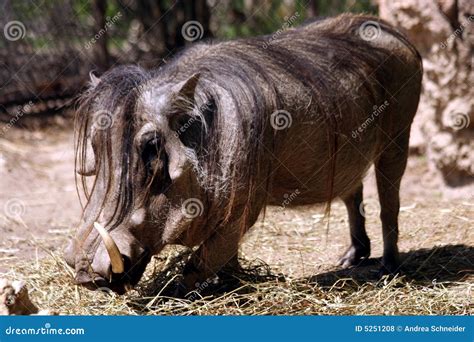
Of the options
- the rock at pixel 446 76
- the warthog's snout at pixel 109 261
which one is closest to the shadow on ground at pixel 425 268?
the warthog's snout at pixel 109 261

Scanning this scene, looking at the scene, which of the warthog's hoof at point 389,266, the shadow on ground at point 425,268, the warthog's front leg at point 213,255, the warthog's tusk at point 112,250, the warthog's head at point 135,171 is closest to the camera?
the warthog's tusk at point 112,250

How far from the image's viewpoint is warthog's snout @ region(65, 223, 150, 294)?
334 centimetres

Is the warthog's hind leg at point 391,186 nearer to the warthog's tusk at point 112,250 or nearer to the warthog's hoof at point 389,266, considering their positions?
the warthog's hoof at point 389,266

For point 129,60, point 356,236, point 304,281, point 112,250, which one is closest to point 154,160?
point 112,250

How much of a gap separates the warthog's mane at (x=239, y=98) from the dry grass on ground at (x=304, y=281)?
17.3 inches

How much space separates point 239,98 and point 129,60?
5.10m

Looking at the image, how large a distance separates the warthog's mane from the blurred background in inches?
75.8

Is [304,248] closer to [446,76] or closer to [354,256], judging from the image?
[354,256]

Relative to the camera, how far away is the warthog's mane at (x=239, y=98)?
3549 millimetres

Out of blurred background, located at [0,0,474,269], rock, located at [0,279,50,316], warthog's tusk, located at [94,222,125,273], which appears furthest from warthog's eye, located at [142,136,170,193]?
blurred background, located at [0,0,474,269]

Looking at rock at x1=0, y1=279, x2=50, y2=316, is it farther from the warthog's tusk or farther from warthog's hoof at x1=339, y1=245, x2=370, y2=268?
warthog's hoof at x1=339, y1=245, x2=370, y2=268

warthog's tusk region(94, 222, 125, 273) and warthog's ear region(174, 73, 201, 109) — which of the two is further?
warthog's ear region(174, 73, 201, 109)

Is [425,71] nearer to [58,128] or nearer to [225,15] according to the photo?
[225,15]

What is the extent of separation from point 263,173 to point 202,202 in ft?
1.02
